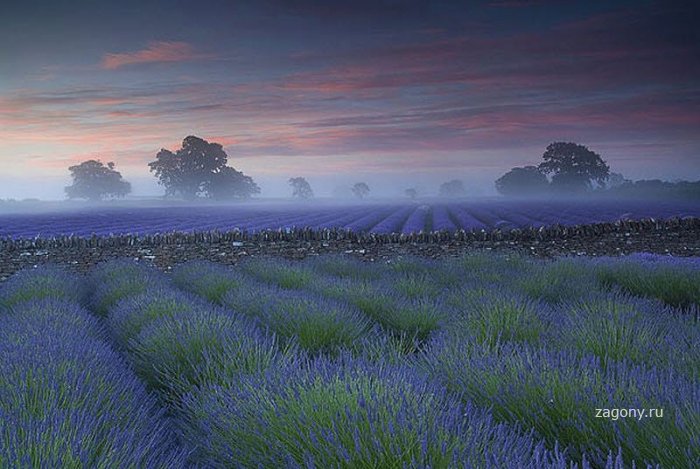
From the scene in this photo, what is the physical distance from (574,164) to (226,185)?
28.9m

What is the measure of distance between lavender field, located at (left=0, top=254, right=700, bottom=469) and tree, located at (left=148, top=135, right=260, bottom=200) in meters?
39.0

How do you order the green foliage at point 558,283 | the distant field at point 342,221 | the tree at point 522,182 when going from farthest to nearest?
the tree at point 522,182, the distant field at point 342,221, the green foliage at point 558,283

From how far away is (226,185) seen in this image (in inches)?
1839

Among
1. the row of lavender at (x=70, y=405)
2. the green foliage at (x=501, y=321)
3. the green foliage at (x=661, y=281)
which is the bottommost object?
the green foliage at (x=661, y=281)

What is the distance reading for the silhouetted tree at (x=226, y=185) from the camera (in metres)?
44.9

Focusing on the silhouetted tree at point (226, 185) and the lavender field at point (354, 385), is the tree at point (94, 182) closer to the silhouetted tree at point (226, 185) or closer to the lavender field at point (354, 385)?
the silhouetted tree at point (226, 185)

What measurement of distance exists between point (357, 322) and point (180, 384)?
1.54 m

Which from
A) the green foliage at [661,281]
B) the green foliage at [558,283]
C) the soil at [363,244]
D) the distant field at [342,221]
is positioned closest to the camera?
the green foliage at [558,283]

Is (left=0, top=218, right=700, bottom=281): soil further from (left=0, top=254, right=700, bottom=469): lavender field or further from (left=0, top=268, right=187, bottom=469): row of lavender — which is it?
(left=0, top=268, right=187, bottom=469): row of lavender

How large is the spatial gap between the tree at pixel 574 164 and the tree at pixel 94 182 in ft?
152

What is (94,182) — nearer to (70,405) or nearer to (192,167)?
(192,167)

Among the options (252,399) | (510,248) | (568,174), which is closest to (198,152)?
(568,174)

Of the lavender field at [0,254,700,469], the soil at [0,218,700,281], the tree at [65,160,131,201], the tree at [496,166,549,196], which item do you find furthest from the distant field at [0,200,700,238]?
the tree at [65,160,131,201]

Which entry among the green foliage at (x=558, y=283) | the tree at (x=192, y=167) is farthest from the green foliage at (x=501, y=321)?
the tree at (x=192, y=167)
